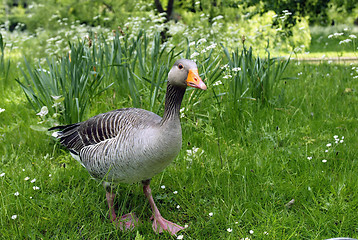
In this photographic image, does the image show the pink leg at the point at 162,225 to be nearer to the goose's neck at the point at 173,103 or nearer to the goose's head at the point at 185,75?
the goose's neck at the point at 173,103

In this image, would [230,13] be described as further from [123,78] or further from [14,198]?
[14,198]

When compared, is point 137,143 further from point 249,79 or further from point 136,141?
point 249,79

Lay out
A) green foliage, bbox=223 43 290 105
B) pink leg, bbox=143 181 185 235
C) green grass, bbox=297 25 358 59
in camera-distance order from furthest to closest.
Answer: green grass, bbox=297 25 358 59 → green foliage, bbox=223 43 290 105 → pink leg, bbox=143 181 185 235

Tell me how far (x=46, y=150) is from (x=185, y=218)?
199 cm

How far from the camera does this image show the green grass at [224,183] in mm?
2584

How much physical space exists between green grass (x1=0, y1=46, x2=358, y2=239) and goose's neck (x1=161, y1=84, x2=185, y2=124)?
78 cm

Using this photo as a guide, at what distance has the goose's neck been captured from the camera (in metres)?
2.39

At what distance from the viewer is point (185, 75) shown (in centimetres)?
230

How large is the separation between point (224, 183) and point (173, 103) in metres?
1.04

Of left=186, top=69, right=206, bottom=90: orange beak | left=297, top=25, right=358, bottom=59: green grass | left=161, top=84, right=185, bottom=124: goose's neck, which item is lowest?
left=297, top=25, right=358, bottom=59: green grass

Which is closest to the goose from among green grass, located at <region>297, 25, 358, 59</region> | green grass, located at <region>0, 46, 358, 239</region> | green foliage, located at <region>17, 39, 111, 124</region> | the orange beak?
the orange beak

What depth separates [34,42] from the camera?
11.1m

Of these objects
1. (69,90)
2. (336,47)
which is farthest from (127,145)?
(336,47)

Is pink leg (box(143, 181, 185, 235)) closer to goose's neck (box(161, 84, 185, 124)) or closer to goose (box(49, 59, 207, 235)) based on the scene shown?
goose (box(49, 59, 207, 235))
